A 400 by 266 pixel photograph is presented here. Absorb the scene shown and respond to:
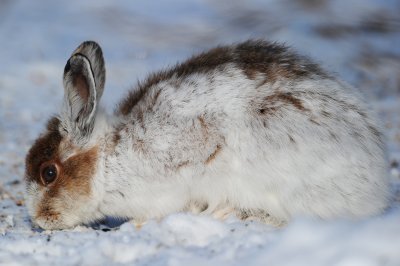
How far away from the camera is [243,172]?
4074 millimetres

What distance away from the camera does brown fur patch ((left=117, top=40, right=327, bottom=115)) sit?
4.32m

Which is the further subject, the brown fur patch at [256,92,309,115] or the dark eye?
the dark eye

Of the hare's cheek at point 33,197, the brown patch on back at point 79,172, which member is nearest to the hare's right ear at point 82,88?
the brown patch on back at point 79,172

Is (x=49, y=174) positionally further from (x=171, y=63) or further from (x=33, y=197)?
(x=171, y=63)

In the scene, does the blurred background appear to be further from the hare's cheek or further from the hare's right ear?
the hare's right ear

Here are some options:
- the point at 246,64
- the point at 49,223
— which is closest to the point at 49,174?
the point at 49,223

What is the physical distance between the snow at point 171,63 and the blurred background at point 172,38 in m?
0.03

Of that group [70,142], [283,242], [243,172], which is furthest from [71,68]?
[283,242]

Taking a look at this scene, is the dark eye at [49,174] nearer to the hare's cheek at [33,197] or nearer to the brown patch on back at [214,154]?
the hare's cheek at [33,197]

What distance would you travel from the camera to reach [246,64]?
173 inches

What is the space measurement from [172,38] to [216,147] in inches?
282

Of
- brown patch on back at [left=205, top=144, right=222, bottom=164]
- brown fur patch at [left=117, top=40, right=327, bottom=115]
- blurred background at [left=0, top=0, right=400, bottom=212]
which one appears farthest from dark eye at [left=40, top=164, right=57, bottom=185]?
blurred background at [left=0, top=0, right=400, bottom=212]

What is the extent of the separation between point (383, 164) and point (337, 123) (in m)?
0.44

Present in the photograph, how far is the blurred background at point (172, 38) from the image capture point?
9.16m
